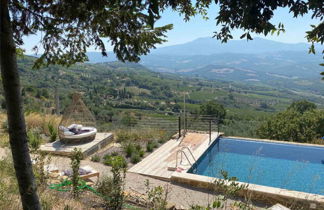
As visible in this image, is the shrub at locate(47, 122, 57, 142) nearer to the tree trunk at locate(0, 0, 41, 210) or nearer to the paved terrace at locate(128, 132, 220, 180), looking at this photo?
the paved terrace at locate(128, 132, 220, 180)

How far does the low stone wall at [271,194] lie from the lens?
400cm

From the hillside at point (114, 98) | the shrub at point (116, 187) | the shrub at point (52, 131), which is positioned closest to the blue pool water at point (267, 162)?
the hillside at point (114, 98)

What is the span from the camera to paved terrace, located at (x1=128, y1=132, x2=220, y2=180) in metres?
5.70

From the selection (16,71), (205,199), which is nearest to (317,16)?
(16,71)

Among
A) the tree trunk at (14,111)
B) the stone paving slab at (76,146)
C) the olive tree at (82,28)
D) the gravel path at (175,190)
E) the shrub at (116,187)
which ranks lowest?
the gravel path at (175,190)

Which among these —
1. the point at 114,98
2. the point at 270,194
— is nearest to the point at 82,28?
the point at 270,194

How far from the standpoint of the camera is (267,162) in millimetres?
7621

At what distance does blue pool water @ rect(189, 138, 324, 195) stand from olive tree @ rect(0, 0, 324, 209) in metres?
4.35

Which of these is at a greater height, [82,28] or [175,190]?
[82,28]

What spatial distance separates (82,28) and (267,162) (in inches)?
276

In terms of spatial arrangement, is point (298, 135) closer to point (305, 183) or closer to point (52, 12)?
point (305, 183)

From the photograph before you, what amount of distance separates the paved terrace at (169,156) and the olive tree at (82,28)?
3.76m

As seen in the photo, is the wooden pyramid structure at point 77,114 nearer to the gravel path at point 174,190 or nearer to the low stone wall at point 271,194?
the gravel path at point 174,190

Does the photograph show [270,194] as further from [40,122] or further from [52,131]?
[40,122]
